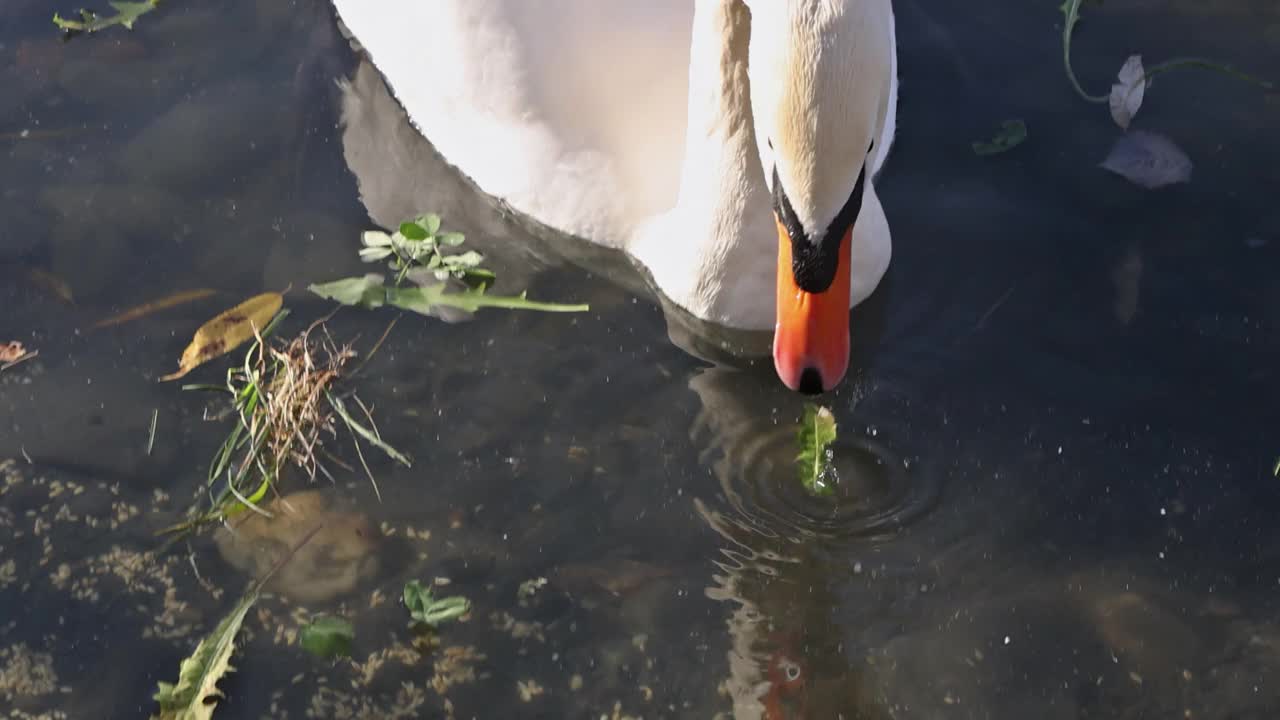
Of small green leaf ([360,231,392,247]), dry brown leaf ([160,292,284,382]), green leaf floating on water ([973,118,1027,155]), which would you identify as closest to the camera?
dry brown leaf ([160,292,284,382])

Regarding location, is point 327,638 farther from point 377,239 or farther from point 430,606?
point 377,239

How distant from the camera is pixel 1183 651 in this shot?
3701 millimetres

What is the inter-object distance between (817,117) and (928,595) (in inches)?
44.7

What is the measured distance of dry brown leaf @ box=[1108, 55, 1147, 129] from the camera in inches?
202

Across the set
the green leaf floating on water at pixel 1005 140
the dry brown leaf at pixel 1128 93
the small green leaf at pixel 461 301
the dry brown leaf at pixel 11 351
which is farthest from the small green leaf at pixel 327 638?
the dry brown leaf at pixel 1128 93

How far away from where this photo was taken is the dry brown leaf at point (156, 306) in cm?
473

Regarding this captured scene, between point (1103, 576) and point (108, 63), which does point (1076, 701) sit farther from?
point (108, 63)

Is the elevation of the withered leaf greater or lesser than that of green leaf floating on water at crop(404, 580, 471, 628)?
greater

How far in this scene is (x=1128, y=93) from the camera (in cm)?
515

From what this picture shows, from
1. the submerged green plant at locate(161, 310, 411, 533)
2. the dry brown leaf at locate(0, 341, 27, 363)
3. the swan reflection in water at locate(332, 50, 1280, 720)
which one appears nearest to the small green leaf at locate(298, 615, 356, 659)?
Answer: the submerged green plant at locate(161, 310, 411, 533)

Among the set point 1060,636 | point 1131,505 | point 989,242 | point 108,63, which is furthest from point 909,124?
point 108,63

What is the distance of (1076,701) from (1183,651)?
0.91 feet

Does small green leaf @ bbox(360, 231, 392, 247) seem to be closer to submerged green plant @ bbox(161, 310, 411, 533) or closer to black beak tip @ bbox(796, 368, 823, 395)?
submerged green plant @ bbox(161, 310, 411, 533)

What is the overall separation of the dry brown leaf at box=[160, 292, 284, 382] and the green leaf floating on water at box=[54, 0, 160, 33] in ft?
5.55
